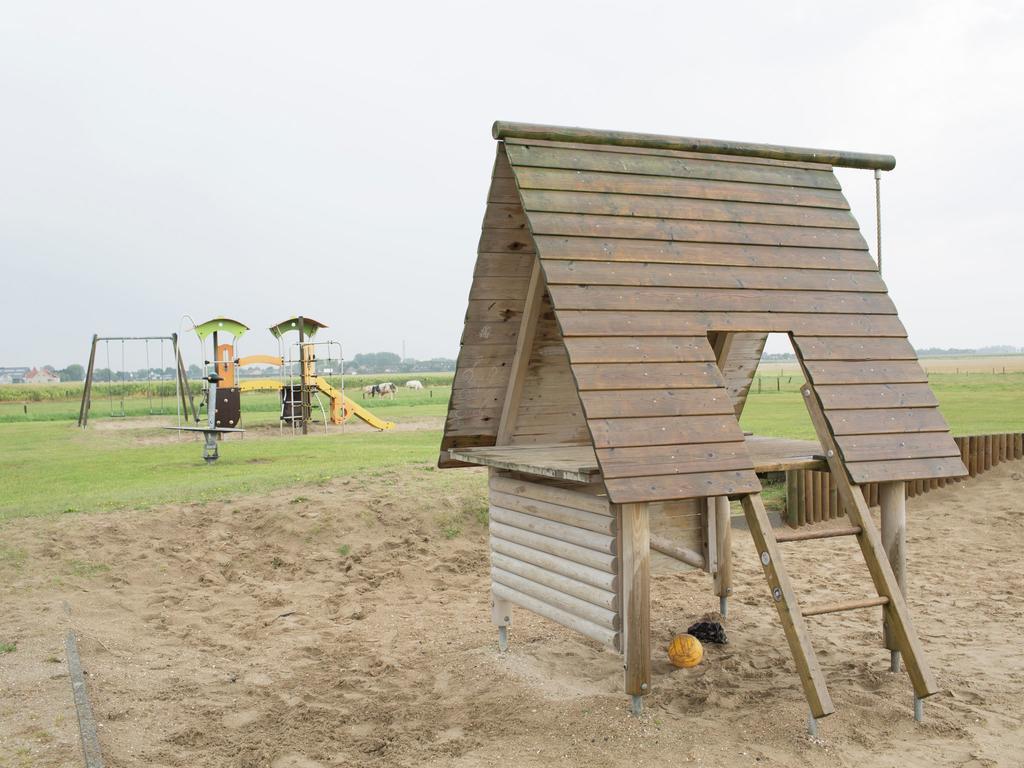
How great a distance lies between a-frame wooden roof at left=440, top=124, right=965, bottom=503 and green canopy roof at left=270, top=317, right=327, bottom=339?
2312 centimetres

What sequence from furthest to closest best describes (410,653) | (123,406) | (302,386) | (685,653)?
(123,406)
(302,386)
(410,653)
(685,653)

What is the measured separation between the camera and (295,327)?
2927cm

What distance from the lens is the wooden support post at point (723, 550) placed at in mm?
7503

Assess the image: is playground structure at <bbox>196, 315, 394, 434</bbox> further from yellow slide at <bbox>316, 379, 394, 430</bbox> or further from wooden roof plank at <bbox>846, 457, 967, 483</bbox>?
wooden roof plank at <bbox>846, 457, 967, 483</bbox>

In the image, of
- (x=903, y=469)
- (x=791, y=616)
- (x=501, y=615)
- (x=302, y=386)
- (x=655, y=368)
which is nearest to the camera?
(x=791, y=616)

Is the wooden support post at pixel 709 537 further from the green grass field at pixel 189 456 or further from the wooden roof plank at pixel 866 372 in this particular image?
the green grass field at pixel 189 456

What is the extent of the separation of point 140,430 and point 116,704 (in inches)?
802

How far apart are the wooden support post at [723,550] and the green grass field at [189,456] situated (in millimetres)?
5714

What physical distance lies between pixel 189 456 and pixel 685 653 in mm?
14068

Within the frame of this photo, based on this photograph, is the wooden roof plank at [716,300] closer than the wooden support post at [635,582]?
No

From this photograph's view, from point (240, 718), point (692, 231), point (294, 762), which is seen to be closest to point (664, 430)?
point (692, 231)

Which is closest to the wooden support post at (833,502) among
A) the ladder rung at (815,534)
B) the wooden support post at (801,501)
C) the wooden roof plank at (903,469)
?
the wooden support post at (801,501)

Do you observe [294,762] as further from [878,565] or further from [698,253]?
[698,253]

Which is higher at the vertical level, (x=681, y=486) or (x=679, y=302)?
(x=679, y=302)
